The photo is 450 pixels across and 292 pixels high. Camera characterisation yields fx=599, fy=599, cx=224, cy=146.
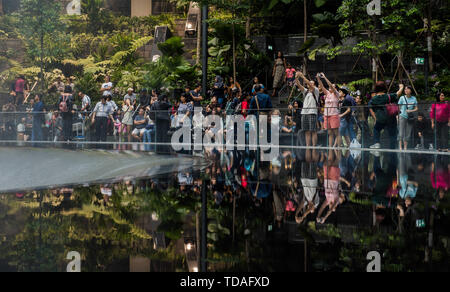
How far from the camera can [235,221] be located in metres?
5.20

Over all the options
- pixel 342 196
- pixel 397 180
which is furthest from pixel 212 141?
pixel 342 196

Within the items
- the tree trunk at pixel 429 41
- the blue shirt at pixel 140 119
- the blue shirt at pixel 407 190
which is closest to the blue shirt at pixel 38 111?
the blue shirt at pixel 140 119

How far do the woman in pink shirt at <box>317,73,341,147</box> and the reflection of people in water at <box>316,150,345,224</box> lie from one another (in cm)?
496

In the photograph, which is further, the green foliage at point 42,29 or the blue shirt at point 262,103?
the green foliage at point 42,29

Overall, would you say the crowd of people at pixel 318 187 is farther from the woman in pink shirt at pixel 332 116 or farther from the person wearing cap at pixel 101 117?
the person wearing cap at pixel 101 117

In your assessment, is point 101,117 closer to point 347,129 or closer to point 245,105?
point 245,105

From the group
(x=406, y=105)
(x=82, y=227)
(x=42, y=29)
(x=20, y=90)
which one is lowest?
(x=82, y=227)

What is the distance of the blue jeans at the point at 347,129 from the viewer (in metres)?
16.0

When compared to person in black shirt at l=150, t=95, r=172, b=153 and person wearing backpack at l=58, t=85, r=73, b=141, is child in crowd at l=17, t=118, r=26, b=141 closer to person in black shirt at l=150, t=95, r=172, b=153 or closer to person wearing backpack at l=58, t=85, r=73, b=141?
person wearing backpack at l=58, t=85, r=73, b=141

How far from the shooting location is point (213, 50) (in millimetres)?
25688

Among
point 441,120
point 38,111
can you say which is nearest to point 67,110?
point 38,111

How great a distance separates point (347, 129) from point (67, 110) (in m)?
10.2

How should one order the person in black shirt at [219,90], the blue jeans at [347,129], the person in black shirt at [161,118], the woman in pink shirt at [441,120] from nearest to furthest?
the woman in pink shirt at [441,120]
the blue jeans at [347,129]
the person in black shirt at [161,118]
the person in black shirt at [219,90]

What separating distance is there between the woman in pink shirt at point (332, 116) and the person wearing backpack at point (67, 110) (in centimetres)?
941
